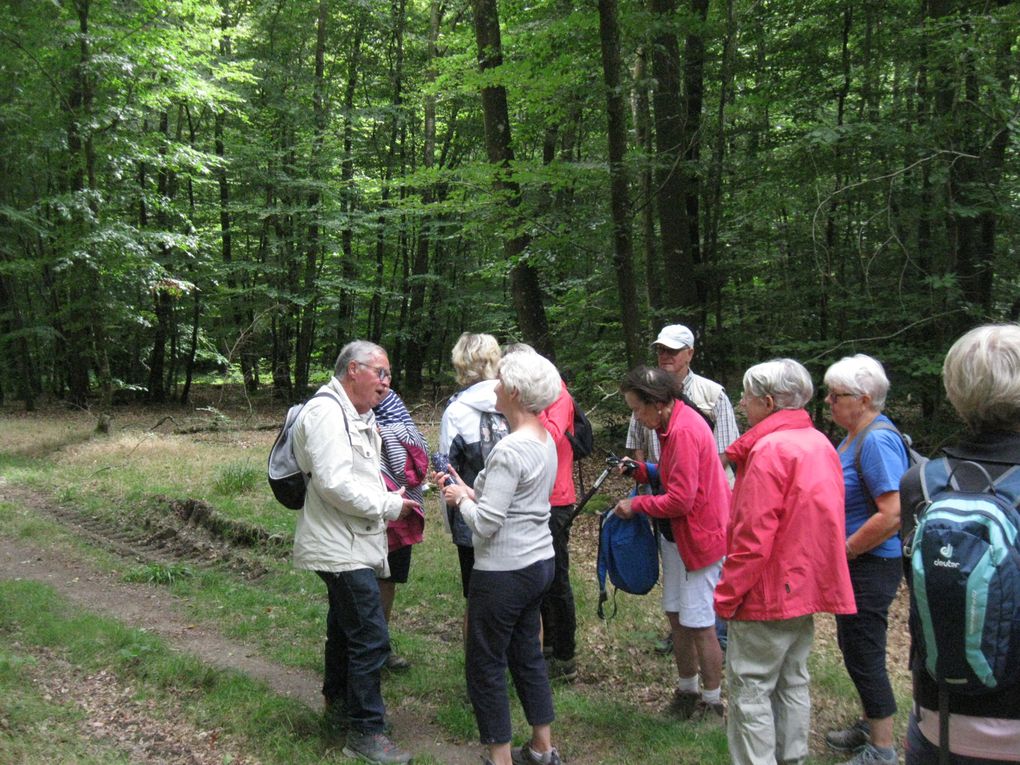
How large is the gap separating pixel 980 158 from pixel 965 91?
61 centimetres

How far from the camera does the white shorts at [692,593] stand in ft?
12.9

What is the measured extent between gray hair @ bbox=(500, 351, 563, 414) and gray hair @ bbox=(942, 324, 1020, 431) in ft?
5.54

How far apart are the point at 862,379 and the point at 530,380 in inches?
60.9

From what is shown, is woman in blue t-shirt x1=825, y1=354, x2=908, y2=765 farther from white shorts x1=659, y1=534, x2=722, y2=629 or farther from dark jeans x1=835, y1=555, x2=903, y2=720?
white shorts x1=659, y1=534, x2=722, y2=629

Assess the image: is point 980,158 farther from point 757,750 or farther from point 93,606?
point 93,606

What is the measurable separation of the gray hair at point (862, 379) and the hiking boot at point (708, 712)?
1.81 meters

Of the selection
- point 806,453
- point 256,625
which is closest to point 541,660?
point 806,453

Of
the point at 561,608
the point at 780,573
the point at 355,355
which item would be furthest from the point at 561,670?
the point at 355,355

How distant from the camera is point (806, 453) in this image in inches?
121

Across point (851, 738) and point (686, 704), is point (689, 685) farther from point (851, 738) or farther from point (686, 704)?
point (851, 738)

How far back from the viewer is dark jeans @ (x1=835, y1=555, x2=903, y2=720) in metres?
3.53

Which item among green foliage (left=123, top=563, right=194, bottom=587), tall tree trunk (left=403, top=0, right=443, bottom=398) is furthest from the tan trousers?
tall tree trunk (left=403, top=0, right=443, bottom=398)

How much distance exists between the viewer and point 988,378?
1897mm

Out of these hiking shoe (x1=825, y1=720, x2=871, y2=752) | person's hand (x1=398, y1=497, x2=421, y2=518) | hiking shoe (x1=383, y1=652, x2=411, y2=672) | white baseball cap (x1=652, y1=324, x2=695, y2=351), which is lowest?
hiking shoe (x1=825, y1=720, x2=871, y2=752)
